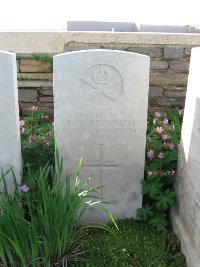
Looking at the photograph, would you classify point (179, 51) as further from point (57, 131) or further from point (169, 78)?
point (57, 131)

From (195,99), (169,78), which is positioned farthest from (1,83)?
(169,78)

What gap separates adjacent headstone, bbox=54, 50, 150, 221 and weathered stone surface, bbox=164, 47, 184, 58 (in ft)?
4.56

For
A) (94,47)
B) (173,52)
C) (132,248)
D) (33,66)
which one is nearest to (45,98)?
(33,66)

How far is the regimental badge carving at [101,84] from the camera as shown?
2.33m

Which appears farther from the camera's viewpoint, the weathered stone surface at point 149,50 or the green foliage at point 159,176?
the weathered stone surface at point 149,50

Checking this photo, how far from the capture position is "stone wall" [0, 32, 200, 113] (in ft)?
11.7

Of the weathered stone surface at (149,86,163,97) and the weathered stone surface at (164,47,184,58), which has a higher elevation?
the weathered stone surface at (164,47,184,58)

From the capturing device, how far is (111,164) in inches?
101

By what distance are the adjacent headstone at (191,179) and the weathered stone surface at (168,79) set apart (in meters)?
1.31

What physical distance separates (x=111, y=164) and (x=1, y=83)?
99 cm

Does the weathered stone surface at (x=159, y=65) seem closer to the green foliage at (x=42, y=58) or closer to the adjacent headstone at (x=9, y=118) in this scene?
the green foliage at (x=42, y=58)

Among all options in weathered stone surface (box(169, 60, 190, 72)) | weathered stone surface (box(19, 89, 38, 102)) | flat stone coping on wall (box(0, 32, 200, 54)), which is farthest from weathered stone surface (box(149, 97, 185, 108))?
weathered stone surface (box(19, 89, 38, 102))

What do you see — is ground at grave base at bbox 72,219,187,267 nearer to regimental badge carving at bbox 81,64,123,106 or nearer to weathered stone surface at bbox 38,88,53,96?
regimental badge carving at bbox 81,64,123,106

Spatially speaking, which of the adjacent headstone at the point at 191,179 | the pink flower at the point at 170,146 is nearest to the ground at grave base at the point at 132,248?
the adjacent headstone at the point at 191,179
